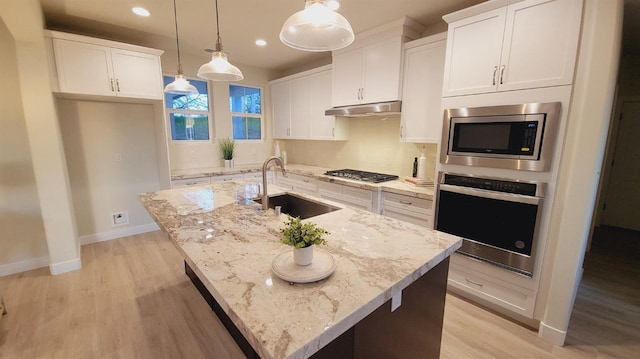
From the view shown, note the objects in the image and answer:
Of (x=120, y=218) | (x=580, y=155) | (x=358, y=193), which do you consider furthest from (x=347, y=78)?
(x=120, y=218)

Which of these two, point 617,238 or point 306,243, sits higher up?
point 306,243

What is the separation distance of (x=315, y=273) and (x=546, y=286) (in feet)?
6.27

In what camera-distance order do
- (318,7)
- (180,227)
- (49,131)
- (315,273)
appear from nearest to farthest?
(315,273) < (318,7) < (180,227) < (49,131)

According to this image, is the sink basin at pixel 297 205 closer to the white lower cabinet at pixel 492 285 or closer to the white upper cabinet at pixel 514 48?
the white lower cabinet at pixel 492 285

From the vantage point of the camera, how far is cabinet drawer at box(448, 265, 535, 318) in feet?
6.59

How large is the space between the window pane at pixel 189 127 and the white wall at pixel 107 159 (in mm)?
312

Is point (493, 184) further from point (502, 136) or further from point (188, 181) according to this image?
point (188, 181)

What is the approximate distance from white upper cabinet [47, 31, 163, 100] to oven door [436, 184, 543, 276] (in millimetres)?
3523

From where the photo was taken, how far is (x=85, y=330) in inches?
79.5

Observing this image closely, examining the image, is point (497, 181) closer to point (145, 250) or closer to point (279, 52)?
point (279, 52)

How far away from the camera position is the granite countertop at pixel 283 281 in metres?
0.76

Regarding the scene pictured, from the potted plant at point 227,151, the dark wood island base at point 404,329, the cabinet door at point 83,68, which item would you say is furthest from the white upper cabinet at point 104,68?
the dark wood island base at point 404,329

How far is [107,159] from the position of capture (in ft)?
11.6

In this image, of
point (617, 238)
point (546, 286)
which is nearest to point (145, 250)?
point (546, 286)
